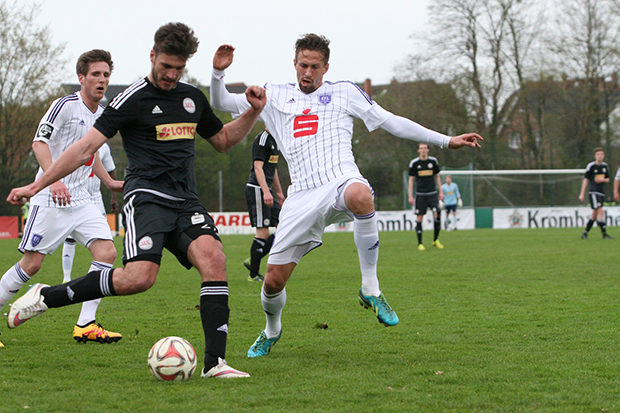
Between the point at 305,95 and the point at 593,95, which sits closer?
the point at 305,95

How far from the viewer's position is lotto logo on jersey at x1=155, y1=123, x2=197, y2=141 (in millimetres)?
4344

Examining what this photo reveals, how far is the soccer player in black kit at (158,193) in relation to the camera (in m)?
4.17

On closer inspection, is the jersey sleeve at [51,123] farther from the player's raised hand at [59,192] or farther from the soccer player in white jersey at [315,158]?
the soccer player in white jersey at [315,158]

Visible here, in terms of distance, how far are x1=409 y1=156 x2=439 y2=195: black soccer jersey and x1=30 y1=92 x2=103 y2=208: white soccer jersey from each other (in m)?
10.8

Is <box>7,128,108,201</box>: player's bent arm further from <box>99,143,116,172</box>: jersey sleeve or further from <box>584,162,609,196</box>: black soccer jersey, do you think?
<box>584,162,609,196</box>: black soccer jersey

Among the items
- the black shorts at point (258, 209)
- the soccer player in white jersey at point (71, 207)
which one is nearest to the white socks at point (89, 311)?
the soccer player in white jersey at point (71, 207)

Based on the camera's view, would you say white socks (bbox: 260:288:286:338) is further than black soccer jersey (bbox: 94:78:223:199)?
Yes

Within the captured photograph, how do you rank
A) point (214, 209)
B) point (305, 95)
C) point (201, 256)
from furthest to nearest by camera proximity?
1. point (214, 209)
2. point (305, 95)
3. point (201, 256)

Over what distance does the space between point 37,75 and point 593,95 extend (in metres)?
29.0

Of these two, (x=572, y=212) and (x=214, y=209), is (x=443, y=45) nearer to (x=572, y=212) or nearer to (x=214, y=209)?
(x=572, y=212)

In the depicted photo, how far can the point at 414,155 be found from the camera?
35.0 m

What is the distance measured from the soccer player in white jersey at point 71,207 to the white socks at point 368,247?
2035 mm

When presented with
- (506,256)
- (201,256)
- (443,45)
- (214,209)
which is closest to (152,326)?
(201,256)

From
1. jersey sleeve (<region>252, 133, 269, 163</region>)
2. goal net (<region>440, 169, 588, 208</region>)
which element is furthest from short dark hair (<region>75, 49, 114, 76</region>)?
goal net (<region>440, 169, 588, 208</region>)
